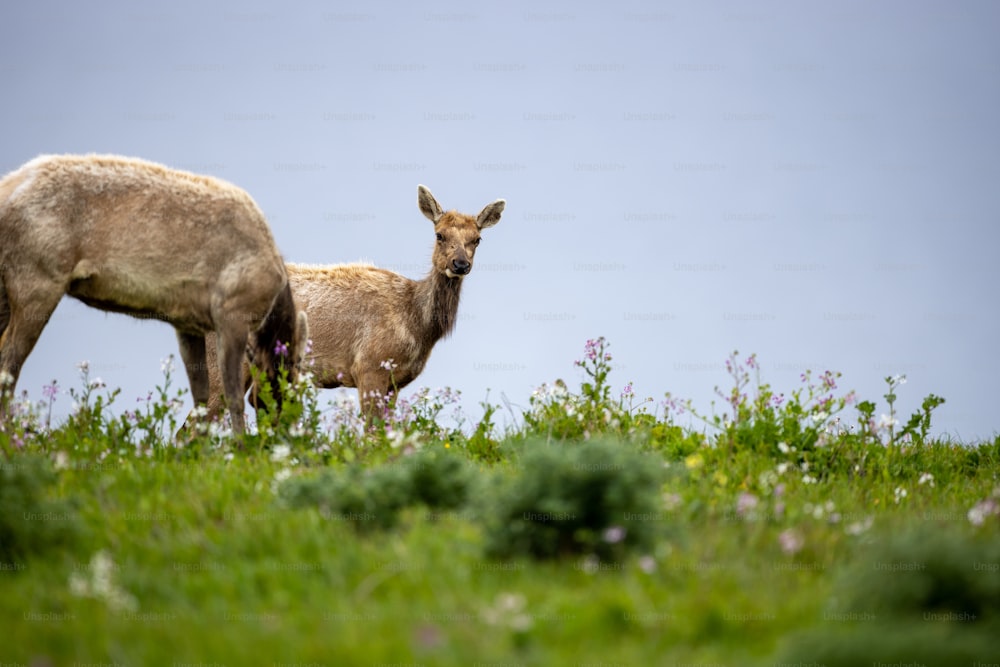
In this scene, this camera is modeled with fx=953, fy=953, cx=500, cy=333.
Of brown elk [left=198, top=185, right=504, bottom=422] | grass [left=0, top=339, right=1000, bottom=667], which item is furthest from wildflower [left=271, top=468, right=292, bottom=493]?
brown elk [left=198, top=185, right=504, bottom=422]

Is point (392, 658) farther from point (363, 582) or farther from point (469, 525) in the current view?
point (469, 525)

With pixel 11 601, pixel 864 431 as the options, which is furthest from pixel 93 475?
pixel 864 431

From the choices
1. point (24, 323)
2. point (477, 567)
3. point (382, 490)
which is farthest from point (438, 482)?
point (24, 323)

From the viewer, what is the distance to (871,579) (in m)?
4.00

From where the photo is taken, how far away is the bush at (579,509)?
456 cm

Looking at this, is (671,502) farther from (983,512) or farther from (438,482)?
(983,512)

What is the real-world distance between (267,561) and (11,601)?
1127 mm

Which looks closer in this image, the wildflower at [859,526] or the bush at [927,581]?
the bush at [927,581]

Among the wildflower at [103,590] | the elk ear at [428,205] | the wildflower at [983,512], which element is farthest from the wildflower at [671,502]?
the elk ear at [428,205]

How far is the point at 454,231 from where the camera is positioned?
44.9ft

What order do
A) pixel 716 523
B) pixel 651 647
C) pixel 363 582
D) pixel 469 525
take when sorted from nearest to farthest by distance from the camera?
pixel 651 647
pixel 363 582
pixel 469 525
pixel 716 523

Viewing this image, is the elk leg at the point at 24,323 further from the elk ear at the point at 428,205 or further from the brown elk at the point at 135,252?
the elk ear at the point at 428,205

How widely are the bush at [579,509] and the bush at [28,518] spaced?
2.30m

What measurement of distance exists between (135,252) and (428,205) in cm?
657
